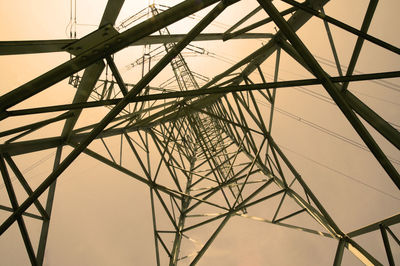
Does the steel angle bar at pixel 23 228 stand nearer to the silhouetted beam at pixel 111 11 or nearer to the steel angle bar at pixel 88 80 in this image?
the steel angle bar at pixel 88 80

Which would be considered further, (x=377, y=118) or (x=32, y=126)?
(x=32, y=126)

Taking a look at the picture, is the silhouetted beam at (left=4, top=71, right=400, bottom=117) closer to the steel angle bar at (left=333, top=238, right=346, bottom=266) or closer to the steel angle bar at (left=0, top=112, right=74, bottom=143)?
the steel angle bar at (left=0, top=112, right=74, bottom=143)

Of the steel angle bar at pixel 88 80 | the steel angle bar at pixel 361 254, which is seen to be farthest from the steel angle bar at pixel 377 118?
the steel angle bar at pixel 88 80

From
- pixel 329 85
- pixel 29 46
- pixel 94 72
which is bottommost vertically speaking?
pixel 329 85

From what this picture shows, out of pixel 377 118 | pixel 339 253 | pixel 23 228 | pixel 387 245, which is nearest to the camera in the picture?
pixel 377 118

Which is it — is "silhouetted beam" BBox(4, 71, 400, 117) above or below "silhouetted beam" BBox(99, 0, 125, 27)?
below

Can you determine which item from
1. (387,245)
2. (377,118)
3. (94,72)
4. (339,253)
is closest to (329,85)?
(377,118)

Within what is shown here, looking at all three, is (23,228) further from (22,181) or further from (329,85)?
(329,85)

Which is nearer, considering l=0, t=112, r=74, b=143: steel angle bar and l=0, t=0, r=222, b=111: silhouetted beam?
l=0, t=0, r=222, b=111: silhouetted beam

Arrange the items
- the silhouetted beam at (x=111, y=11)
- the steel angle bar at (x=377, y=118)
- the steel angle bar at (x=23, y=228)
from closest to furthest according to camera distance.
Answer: the silhouetted beam at (x=111, y=11)
the steel angle bar at (x=377, y=118)
the steel angle bar at (x=23, y=228)

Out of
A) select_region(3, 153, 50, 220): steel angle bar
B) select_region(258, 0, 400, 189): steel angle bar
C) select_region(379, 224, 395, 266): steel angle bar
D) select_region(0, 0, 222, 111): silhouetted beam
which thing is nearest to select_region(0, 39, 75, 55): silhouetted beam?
select_region(0, 0, 222, 111): silhouetted beam

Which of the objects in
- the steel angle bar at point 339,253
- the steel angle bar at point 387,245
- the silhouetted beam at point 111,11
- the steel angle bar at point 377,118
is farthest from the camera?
Result: the steel angle bar at point 339,253

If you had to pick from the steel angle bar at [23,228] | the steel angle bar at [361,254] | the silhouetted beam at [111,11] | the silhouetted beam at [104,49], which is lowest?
the steel angle bar at [361,254]

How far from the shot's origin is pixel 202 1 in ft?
9.05
